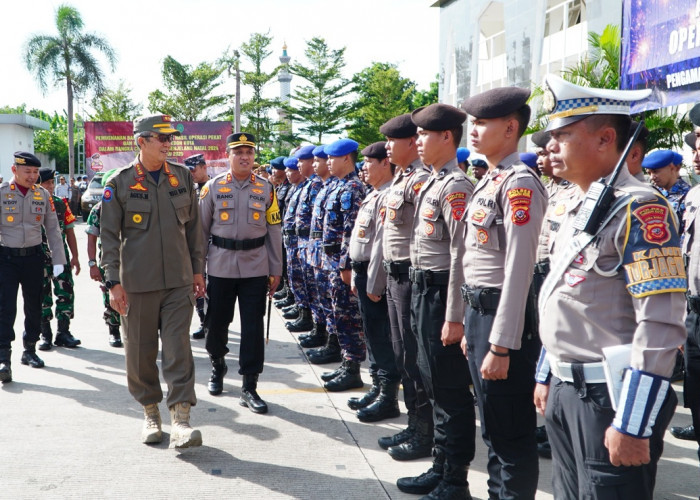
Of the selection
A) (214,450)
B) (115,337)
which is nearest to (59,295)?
(115,337)

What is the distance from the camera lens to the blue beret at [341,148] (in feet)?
18.8

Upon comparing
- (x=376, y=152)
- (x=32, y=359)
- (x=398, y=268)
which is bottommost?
(x=32, y=359)

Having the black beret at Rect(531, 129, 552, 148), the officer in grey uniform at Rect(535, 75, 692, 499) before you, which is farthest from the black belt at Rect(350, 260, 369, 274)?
the officer in grey uniform at Rect(535, 75, 692, 499)

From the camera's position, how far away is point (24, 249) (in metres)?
5.89

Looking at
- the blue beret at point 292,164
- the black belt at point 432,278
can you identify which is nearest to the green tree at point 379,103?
the blue beret at point 292,164

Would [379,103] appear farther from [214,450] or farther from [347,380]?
[214,450]

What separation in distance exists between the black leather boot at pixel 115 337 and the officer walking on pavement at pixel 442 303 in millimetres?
4266

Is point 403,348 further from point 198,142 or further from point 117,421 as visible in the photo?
point 198,142

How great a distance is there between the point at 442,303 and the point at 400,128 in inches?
56.9

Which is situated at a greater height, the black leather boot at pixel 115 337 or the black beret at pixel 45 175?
the black beret at pixel 45 175

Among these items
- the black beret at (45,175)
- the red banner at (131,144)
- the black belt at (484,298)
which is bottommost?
the black belt at (484,298)

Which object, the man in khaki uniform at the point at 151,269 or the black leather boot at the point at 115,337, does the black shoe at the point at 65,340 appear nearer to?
the black leather boot at the point at 115,337

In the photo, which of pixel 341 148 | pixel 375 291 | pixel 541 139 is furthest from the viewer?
pixel 341 148

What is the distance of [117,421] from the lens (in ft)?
15.1
